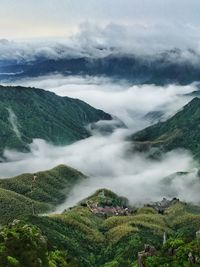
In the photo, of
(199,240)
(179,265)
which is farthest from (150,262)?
(199,240)

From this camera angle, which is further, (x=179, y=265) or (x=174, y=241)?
(x=174, y=241)

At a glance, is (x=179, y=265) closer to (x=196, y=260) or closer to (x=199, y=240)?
(x=196, y=260)

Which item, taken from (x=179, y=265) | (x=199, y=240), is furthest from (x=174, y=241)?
(x=179, y=265)

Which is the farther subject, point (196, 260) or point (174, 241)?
point (174, 241)

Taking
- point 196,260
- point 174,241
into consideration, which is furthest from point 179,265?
point 174,241

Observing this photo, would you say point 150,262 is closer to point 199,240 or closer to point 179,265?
point 179,265
